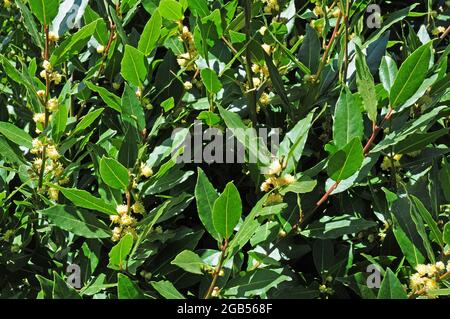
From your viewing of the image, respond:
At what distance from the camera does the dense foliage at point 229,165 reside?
1506 millimetres

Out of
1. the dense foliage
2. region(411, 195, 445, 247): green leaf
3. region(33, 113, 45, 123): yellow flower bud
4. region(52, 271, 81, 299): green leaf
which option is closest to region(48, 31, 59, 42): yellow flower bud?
the dense foliage

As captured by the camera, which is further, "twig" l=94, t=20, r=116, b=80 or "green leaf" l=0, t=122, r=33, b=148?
"twig" l=94, t=20, r=116, b=80

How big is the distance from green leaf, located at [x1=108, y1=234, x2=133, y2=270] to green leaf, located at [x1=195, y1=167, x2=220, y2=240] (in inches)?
6.9

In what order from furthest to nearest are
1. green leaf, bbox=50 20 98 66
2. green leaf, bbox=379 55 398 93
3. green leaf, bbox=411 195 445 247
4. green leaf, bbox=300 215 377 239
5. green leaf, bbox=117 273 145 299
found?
green leaf, bbox=50 20 98 66, green leaf, bbox=379 55 398 93, green leaf, bbox=300 215 377 239, green leaf, bbox=411 195 445 247, green leaf, bbox=117 273 145 299

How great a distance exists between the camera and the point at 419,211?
57.5 inches

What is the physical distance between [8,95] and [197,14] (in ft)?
2.60

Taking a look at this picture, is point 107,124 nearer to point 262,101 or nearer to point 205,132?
point 205,132

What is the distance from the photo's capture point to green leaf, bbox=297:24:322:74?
177 cm

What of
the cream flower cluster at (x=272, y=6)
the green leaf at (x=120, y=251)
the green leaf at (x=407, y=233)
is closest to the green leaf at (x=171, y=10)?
the cream flower cluster at (x=272, y=6)

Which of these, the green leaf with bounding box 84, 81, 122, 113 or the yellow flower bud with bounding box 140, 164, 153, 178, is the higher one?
the green leaf with bounding box 84, 81, 122, 113

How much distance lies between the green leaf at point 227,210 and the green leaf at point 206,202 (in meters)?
0.05

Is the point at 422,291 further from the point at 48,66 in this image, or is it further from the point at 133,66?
the point at 48,66

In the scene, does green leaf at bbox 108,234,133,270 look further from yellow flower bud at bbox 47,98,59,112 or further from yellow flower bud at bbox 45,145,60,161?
yellow flower bud at bbox 47,98,59,112

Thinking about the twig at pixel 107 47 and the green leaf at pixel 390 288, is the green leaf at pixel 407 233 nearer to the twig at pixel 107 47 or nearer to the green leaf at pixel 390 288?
the green leaf at pixel 390 288
